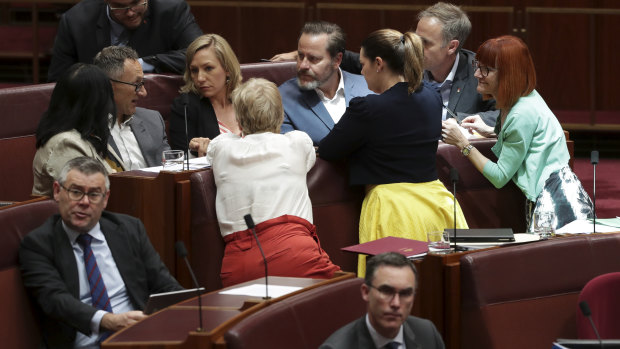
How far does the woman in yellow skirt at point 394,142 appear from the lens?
3.50 meters

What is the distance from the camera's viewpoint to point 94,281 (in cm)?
283

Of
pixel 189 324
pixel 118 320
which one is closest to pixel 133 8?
pixel 118 320

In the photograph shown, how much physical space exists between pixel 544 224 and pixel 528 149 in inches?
14.0

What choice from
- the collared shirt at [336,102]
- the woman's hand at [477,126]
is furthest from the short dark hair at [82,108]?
the woman's hand at [477,126]

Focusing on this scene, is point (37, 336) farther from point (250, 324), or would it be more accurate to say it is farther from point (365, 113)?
point (365, 113)

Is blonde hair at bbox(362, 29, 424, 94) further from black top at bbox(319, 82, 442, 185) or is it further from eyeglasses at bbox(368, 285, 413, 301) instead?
eyeglasses at bbox(368, 285, 413, 301)

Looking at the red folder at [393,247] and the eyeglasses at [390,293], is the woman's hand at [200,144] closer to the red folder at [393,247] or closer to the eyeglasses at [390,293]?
the red folder at [393,247]

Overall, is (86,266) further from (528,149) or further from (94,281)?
(528,149)

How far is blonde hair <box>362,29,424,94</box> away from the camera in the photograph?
354cm

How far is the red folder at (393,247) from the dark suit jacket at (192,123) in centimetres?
113

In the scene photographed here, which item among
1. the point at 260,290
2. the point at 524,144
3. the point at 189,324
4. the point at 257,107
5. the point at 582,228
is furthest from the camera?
the point at 524,144

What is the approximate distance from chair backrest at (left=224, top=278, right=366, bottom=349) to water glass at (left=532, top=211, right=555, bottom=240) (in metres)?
0.80

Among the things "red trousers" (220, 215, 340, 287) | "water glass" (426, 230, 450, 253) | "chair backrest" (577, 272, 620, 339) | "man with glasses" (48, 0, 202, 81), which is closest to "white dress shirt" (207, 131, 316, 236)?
"red trousers" (220, 215, 340, 287)

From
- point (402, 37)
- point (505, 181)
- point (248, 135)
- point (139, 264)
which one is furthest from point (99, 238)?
point (505, 181)
